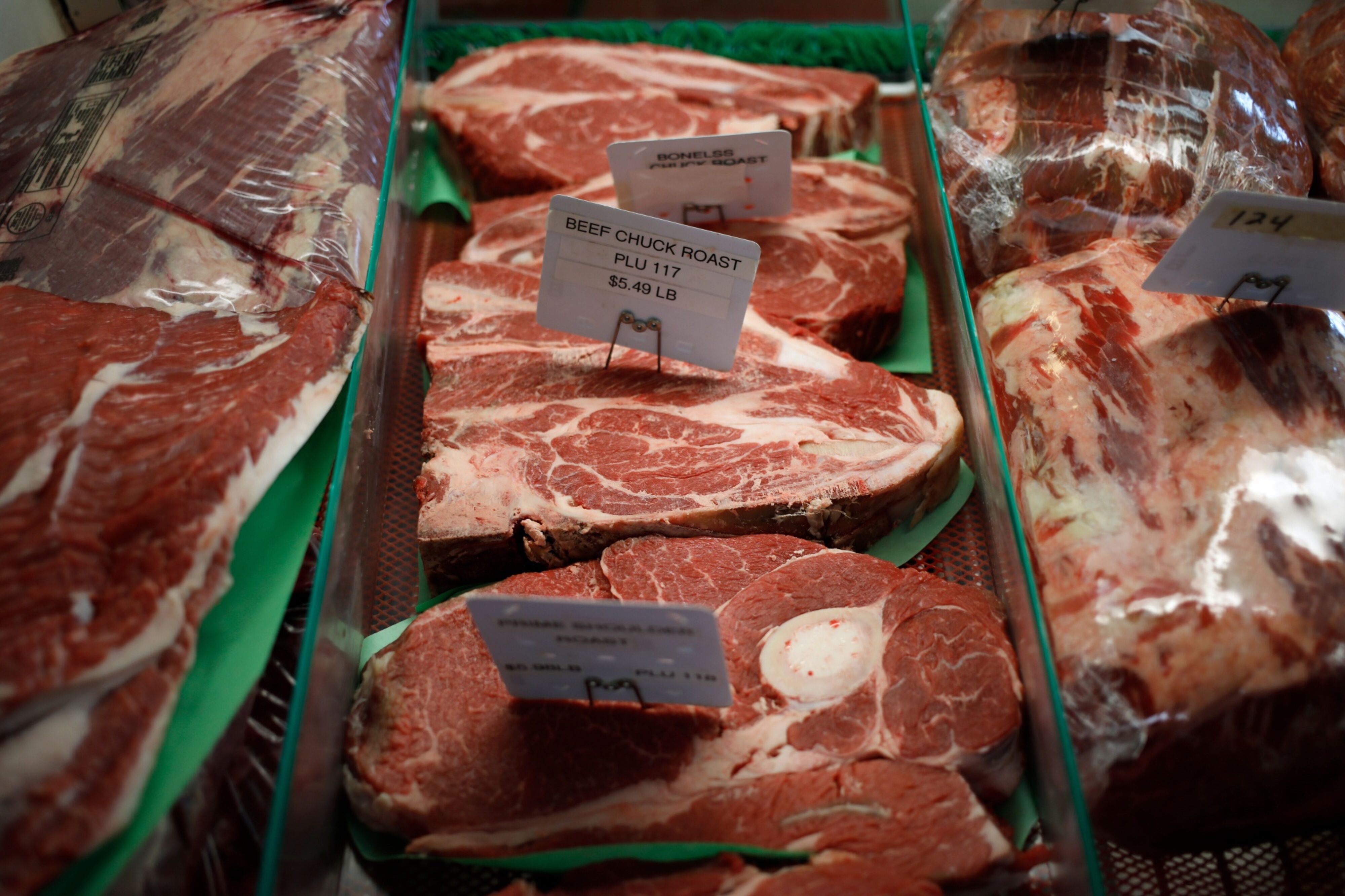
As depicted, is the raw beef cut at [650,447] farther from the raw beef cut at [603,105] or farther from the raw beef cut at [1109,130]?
the raw beef cut at [603,105]

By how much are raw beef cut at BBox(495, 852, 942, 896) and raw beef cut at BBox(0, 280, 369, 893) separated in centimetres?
67

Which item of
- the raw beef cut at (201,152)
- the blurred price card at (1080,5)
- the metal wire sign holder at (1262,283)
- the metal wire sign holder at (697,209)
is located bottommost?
the metal wire sign holder at (1262,283)

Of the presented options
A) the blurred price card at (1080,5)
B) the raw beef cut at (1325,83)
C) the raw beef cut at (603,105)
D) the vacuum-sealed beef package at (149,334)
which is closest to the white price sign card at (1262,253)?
the raw beef cut at (1325,83)

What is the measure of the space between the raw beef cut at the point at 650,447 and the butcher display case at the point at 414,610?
0.14 metres

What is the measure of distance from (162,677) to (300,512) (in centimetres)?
51

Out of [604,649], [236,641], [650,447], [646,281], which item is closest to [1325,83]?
[646,281]

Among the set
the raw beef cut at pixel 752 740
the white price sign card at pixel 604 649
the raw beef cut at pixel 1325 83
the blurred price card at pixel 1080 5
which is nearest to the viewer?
the white price sign card at pixel 604 649

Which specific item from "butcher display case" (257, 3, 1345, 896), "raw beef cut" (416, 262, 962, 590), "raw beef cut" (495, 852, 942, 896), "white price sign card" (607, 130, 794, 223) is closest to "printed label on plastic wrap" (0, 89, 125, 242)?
"butcher display case" (257, 3, 1345, 896)

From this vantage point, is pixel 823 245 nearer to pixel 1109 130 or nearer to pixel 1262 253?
pixel 1109 130

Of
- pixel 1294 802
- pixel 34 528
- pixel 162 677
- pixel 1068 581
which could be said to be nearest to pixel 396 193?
pixel 34 528

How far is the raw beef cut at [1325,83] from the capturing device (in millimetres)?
2445

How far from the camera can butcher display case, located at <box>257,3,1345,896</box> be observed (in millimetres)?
1535

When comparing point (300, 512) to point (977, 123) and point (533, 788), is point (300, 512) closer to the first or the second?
point (533, 788)

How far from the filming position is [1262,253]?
1.85 meters
